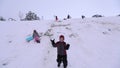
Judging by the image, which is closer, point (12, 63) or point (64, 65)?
point (64, 65)

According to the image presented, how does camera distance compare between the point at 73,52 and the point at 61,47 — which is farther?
the point at 73,52

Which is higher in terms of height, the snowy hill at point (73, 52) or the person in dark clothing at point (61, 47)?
the person in dark clothing at point (61, 47)

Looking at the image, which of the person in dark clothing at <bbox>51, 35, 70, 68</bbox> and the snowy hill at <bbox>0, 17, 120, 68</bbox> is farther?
the snowy hill at <bbox>0, 17, 120, 68</bbox>

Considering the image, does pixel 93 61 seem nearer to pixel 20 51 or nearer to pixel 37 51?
pixel 37 51

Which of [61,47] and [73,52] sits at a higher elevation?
[61,47]

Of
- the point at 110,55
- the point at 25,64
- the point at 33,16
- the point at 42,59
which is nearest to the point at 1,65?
the point at 25,64

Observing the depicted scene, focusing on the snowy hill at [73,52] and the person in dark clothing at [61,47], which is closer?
the person in dark clothing at [61,47]

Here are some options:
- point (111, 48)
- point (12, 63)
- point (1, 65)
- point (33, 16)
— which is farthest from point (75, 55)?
point (33, 16)

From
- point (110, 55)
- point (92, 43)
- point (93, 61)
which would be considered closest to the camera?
point (93, 61)

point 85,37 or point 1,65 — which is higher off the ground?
point 85,37

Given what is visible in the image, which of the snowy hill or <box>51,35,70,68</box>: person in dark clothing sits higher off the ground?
<box>51,35,70,68</box>: person in dark clothing

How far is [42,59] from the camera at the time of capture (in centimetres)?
966

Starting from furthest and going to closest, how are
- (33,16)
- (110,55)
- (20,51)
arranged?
(33,16), (20,51), (110,55)

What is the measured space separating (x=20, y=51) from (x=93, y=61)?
5.49m
